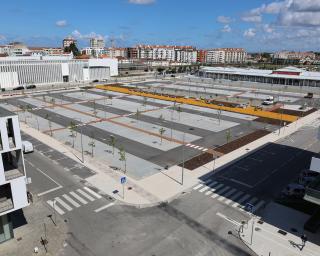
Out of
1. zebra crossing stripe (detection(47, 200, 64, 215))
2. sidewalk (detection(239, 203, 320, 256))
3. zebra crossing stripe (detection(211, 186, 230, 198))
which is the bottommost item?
sidewalk (detection(239, 203, 320, 256))

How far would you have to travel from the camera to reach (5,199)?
24891 millimetres

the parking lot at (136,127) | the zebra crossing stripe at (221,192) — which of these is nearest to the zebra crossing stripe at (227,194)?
the zebra crossing stripe at (221,192)

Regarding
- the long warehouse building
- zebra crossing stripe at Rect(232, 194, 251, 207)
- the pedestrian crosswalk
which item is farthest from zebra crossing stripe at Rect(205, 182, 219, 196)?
the long warehouse building

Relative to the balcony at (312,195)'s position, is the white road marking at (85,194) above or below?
below

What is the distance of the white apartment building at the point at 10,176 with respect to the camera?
74.5 ft

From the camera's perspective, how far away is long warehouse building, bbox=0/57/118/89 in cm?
11219

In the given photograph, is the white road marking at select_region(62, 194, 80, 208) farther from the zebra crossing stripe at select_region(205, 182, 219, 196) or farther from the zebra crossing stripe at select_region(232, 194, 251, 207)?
the zebra crossing stripe at select_region(232, 194, 251, 207)

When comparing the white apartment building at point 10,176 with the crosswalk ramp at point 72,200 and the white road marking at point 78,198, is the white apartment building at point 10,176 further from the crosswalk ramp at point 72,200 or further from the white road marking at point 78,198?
the white road marking at point 78,198

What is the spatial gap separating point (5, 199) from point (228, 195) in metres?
24.1

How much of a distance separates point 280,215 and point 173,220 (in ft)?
38.4

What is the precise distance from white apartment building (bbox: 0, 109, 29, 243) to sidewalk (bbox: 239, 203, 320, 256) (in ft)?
67.3

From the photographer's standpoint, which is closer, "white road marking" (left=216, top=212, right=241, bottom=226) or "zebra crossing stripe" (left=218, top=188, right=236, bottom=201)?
"white road marking" (left=216, top=212, right=241, bottom=226)

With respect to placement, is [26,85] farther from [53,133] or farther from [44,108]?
[53,133]

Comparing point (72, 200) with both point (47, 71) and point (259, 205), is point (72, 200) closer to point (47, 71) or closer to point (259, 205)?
point (259, 205)
